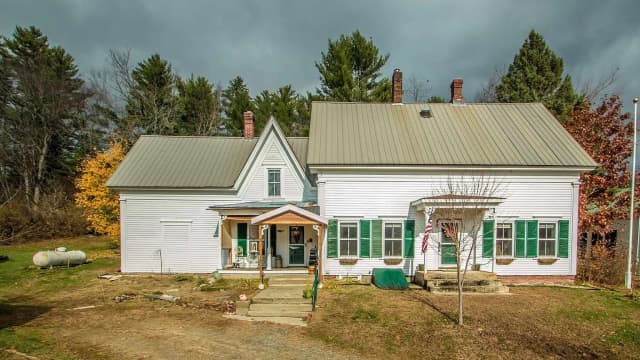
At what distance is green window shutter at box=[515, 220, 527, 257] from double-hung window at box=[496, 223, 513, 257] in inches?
10.1

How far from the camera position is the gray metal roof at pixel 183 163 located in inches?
718

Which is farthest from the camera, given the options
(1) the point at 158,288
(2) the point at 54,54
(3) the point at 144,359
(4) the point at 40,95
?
(2) the point at 54,54

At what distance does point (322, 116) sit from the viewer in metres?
19.8

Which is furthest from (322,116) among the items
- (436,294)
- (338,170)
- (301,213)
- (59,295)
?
(59,295)

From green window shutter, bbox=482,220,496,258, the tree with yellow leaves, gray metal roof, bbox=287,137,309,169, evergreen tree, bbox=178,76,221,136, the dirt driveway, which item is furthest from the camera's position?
evergreen tree, bbox=178,76,221,136

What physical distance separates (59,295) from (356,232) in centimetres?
1234

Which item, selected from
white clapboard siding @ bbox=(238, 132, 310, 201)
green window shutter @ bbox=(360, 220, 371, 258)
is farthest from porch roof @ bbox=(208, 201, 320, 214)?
green window shutter @ bbox=(360, 220, 371, 258)

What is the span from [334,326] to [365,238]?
5.92m

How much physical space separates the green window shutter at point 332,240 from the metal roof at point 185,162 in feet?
14.3

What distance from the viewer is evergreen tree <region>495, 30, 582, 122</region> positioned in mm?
32281

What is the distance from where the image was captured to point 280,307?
12.3 metres

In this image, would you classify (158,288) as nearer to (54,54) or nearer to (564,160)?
(564,160)

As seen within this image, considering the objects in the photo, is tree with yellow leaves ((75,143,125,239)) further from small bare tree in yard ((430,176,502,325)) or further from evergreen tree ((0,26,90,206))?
small bare tree in yard ((430,176,502,325))

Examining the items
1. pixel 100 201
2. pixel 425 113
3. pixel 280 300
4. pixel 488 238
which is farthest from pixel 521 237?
pixel 100 201
